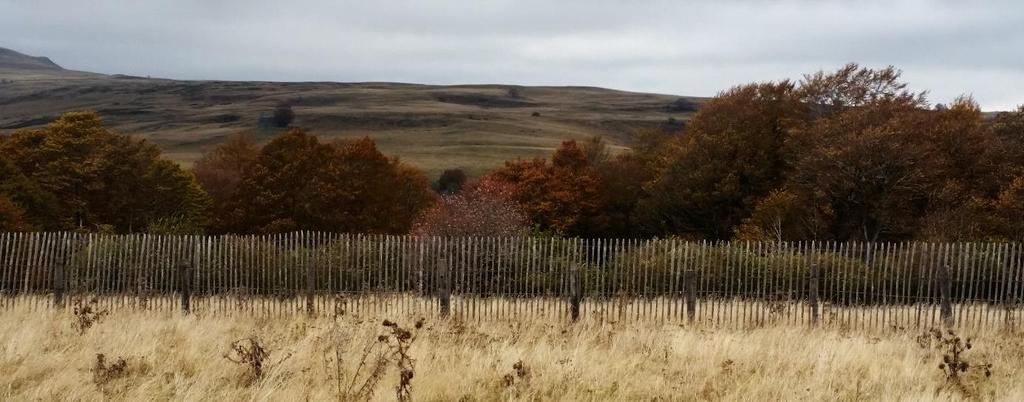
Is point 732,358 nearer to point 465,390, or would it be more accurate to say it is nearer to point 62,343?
point 465,390

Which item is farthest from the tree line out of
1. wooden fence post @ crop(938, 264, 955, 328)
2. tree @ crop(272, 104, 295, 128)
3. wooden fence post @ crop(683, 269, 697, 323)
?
tree @ crop(272, 104, 295, 128)

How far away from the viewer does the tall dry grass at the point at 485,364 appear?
288 inches

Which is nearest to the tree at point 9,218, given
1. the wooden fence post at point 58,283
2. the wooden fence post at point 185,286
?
the wooden fence post at point 58,283

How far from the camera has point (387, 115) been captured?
142875 millimetres

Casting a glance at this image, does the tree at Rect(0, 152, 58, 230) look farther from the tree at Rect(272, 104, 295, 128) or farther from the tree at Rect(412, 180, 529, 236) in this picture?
the tree at Rect(272, 104, 295, 128)

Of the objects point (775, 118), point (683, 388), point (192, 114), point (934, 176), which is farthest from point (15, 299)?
Result: point (192, 114)

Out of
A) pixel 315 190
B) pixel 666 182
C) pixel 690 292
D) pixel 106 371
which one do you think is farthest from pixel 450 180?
pixel 106 371

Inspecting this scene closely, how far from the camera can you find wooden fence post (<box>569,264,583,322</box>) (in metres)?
13.6

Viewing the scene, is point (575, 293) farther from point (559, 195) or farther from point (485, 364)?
point (559, 195)

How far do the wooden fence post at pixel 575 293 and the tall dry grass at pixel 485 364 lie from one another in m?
2.00

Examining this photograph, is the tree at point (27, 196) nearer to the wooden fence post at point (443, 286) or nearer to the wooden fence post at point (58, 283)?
the wooden fence post at point (58, 283)

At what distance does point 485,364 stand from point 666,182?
3715cm

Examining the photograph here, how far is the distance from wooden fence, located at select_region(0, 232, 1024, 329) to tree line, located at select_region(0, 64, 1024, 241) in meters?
12.6

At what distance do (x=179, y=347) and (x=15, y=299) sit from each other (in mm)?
6993
